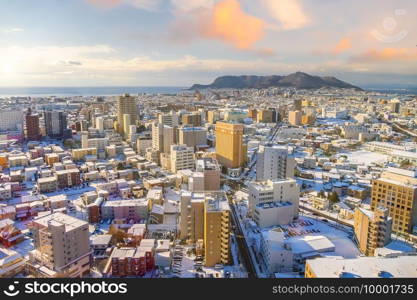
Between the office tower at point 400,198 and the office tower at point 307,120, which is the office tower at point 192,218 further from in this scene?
the office tower at point 307,120

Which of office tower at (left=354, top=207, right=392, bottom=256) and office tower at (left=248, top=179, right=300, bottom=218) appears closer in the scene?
office tower at (left=354, top=207, right=392, bottom=256)

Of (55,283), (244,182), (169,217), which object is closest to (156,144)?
Result: (244,182)

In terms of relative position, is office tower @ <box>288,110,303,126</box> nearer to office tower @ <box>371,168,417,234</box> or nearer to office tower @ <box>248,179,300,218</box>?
office tower @ <box>371,168,417,234</box>

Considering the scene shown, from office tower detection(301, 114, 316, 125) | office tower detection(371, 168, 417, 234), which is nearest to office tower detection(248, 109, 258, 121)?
office tower detection(301, 114, 316, 125)

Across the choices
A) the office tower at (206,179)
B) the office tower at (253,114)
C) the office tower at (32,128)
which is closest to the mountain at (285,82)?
the office tower at (253,114)

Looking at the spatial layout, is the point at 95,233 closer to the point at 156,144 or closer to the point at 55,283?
the point at 55,283

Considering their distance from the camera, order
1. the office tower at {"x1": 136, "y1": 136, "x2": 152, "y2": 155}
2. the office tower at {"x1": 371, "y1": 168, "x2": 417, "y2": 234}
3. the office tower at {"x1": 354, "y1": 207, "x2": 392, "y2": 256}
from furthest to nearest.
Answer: the office tower at {"x1": 136, "y1": 136, "x2": 152, "y2": 155} → the office tower at {"x1": 371, "y1": 168, "x2": 417, "y2": 234} → the office tower at {"x1": 354, "y1": 207, "x2": 392, "y2": 256}
